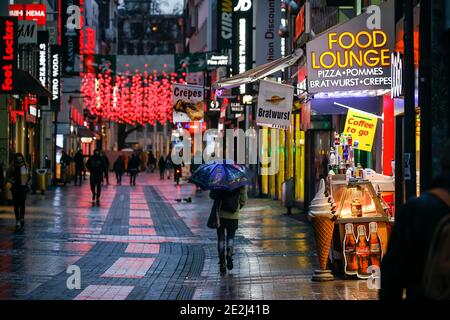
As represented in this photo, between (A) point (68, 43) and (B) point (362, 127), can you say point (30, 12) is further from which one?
(B) point (362, 127)

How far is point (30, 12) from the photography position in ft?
125

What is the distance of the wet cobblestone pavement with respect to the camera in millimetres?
13406

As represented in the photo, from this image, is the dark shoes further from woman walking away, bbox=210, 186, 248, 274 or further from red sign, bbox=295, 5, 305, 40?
red sign, bbox=295, 5, 305, 40

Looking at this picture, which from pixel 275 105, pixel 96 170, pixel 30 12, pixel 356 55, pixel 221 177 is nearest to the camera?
pixel 221 177

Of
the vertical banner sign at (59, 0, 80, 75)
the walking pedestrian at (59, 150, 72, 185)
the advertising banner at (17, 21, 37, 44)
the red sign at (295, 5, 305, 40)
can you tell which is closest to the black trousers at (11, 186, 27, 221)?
the red sign at (295, 5, 305, 40)

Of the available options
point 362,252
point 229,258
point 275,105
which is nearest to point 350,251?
point 362,252

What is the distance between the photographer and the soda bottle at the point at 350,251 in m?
14.9

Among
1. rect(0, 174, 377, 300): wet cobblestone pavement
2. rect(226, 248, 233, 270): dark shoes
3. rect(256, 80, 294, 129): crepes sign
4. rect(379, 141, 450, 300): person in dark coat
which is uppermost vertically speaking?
rect(256, 80, 294, 129): crepes sign

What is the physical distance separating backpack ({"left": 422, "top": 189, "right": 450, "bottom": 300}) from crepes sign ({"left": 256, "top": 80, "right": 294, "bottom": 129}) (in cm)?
1451

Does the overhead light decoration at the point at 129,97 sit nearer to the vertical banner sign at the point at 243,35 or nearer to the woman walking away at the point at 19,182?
the vertical banner sign at the point at 243,35

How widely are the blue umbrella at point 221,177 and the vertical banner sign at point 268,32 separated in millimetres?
21104

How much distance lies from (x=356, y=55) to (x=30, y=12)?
71.3ft

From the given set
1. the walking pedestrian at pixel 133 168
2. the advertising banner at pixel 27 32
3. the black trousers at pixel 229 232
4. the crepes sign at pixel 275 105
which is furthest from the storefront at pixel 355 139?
the walking pedestrian at pixel 133 168

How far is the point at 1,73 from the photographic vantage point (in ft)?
94.3
